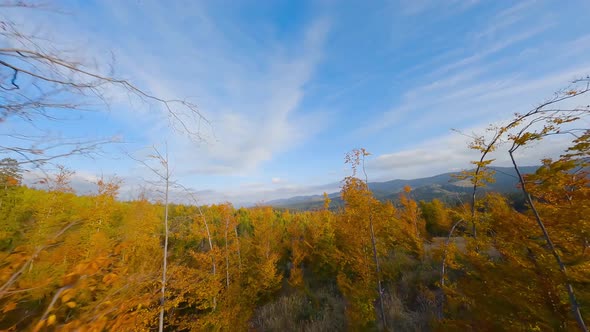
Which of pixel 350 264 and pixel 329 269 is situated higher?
pixel 350 264

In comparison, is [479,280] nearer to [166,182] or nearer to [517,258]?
[517,258]

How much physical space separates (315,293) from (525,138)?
1691 centimetres

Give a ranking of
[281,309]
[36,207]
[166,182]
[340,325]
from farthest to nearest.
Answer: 1. [281,309]
2. [36,207]
3. [166,182]
4. [340,325]

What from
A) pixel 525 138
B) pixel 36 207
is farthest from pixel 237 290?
pixel 525 138

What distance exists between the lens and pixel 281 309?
43.7 feet

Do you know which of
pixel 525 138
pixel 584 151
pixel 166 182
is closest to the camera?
pixel 584 151

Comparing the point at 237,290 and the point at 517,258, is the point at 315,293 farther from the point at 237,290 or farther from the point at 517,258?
the point at 517,258

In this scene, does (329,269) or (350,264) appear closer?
(350,264)

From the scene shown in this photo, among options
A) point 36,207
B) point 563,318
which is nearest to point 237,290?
point 36,207

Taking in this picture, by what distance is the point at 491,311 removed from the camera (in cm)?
378

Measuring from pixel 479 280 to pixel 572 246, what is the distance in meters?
1.76

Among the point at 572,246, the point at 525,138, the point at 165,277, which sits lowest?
the point at 165,277

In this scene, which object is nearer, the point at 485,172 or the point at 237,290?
the point at 485,172

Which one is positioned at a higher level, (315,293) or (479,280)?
(479,280)
